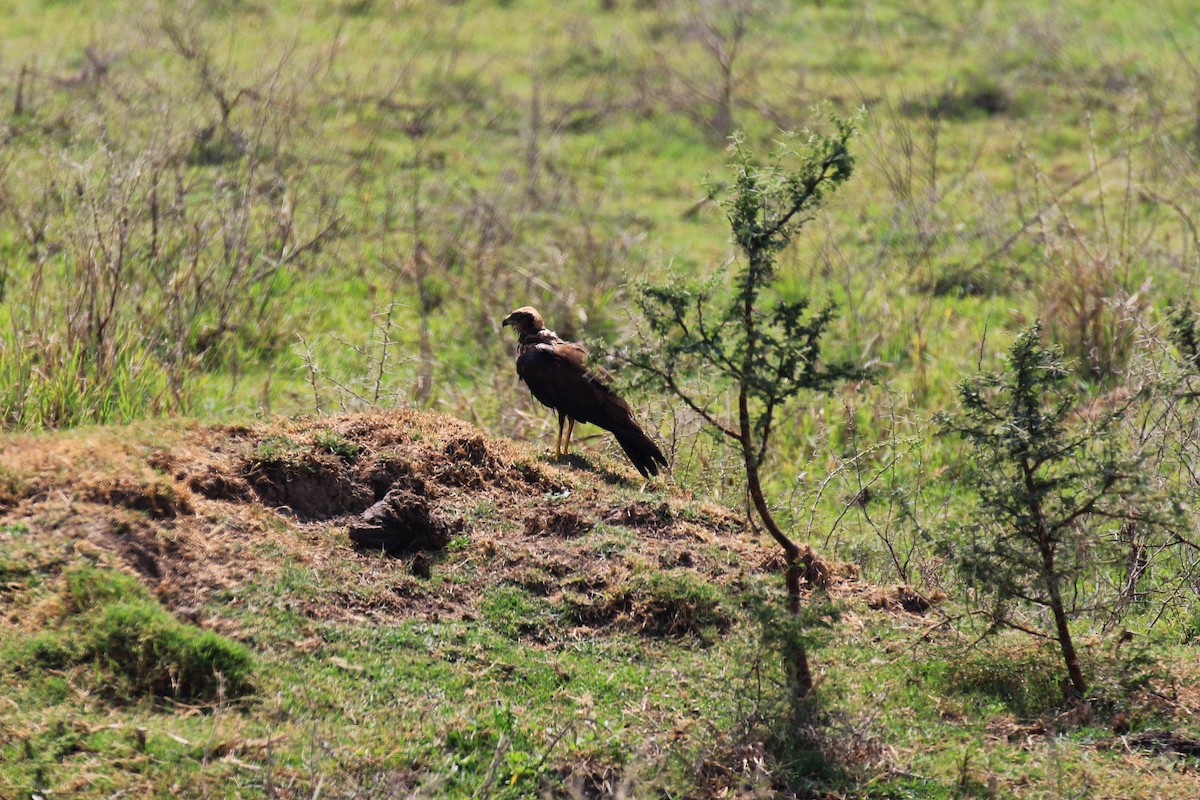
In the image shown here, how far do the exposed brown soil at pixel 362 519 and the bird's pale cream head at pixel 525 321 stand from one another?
1129mm

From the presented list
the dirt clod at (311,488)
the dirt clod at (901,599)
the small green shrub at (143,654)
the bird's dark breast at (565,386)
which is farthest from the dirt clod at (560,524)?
the small green shrub at (143,654)

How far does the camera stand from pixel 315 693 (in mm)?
5148

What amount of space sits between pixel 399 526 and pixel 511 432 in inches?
99.7

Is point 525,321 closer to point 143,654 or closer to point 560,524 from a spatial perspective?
point 560,524

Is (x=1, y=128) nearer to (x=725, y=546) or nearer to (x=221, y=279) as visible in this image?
(x=221, y=279)

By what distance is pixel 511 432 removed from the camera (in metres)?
8.59

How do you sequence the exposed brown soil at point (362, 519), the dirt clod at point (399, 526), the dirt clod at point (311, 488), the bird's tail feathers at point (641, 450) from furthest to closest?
the bird's tail feathers at point (641, 450), the dirt clod at point (311, 488), the dirt clod at point (399, 526), the exposed brown soil at point (362, 519)

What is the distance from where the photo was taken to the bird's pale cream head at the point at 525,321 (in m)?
7.88

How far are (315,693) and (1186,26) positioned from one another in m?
16.4

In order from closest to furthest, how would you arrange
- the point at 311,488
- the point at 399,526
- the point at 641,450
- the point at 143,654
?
the point at 143,654, the point at 399,526, the point at 311,488, the point at 641,450

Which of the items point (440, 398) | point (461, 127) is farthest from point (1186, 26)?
point (440, 398)

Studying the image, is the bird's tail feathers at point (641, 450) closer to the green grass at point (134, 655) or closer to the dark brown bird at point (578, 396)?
the dark brown bird at point (578, 396)

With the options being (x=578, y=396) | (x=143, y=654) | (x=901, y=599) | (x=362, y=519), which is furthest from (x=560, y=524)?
(x=143, y=654)

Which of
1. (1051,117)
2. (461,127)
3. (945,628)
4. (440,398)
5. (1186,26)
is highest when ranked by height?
(1186,26)
